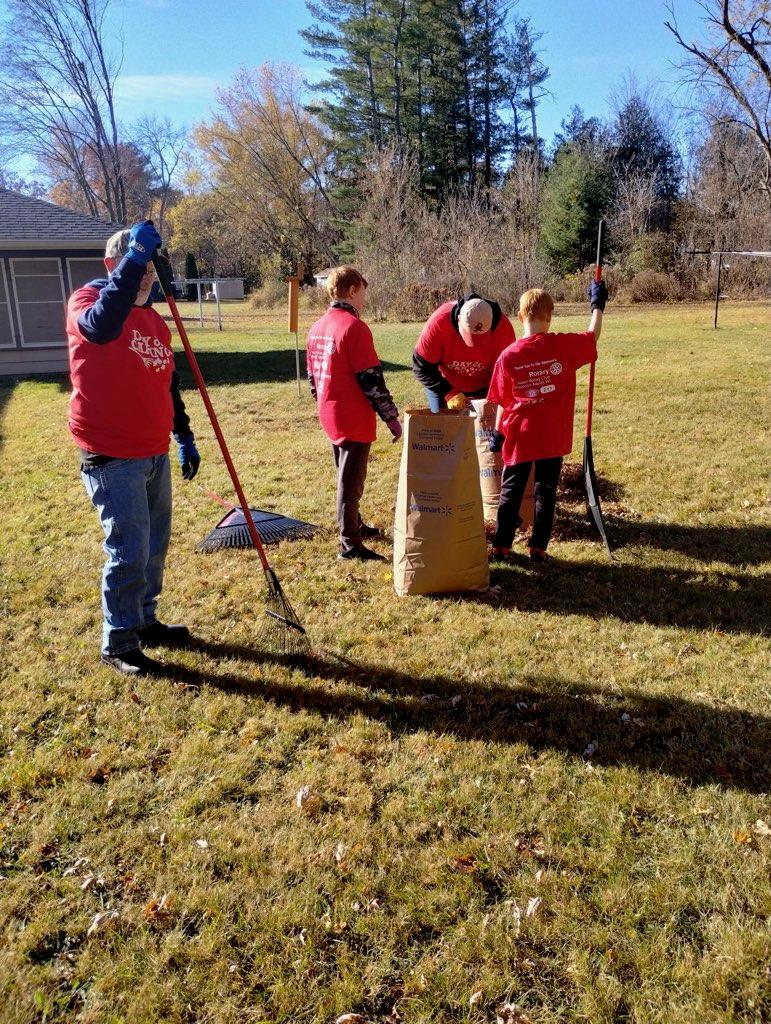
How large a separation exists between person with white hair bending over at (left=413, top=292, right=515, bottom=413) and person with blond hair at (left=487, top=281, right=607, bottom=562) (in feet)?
1.46

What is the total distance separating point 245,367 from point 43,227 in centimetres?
539

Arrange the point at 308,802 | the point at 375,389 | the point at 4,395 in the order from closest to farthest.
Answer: the point at 308,802
the point at 375,389
the point at 4,395

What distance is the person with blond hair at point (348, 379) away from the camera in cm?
473

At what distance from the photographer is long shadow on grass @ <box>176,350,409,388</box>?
14.0 m

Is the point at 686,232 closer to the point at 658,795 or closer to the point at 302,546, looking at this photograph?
the point at 302,546

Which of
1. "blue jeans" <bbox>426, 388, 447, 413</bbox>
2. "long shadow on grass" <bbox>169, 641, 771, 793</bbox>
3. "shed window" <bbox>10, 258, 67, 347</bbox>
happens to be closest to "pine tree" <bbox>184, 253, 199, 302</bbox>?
"shed window" <bbox>10, 258, 67, 347</bbox>

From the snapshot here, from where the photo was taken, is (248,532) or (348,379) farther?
(248,532)

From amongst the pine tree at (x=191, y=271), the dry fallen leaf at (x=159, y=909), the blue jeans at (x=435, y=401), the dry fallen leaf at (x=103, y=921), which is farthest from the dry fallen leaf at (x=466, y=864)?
the pine tree at (x=191, y=271)

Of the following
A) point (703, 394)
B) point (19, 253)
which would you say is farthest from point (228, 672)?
point (19, 253)

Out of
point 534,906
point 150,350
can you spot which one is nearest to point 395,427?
point 150,350

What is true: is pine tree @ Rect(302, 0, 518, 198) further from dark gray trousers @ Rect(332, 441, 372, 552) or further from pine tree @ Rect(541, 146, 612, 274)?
dark gray trousers @ Rect(332, 441, 372, 552)

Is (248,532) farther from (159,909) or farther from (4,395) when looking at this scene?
(4,395)

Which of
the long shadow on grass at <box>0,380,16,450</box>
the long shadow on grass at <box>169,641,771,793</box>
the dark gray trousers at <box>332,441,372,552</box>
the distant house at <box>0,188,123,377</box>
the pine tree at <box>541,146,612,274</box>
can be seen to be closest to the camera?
the long shadow on grass at <box>169,641,771,793</box>

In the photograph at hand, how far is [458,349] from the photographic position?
5.32 meters
